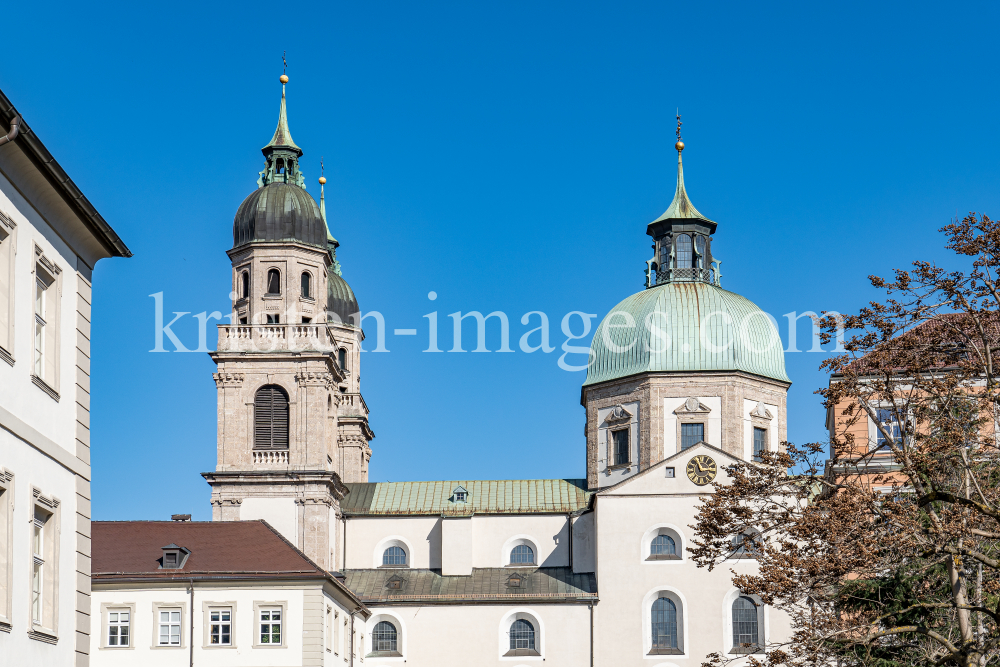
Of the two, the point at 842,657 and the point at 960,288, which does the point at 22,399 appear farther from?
the point at 842,657

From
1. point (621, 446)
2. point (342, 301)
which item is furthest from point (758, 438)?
point (342, 301)

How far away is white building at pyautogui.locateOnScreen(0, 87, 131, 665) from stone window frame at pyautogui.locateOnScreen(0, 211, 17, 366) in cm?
1

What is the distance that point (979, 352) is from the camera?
18422 mm

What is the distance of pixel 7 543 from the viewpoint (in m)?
16.7

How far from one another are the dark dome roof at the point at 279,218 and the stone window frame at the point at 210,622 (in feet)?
62.5

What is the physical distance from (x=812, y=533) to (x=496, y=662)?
4085 centimetres

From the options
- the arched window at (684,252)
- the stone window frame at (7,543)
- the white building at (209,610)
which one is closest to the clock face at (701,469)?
the arched window at (684,252)

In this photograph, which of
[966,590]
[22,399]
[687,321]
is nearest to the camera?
[22,399]

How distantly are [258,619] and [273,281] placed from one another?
18488 mm

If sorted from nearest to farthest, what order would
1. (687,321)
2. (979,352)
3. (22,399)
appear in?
1. (22,399)
2. (979,352)
3. (687,321)

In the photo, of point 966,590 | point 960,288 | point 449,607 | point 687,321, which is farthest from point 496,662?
point 960,288

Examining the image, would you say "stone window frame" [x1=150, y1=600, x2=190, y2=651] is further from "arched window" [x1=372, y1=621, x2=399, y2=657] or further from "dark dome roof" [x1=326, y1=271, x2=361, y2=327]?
"dark dome roof" [x1=326, y1=271, x2=361, y2=327]

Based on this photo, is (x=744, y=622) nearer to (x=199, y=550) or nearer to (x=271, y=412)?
(x=271, y=412)

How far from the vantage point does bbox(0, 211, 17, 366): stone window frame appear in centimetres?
1662
